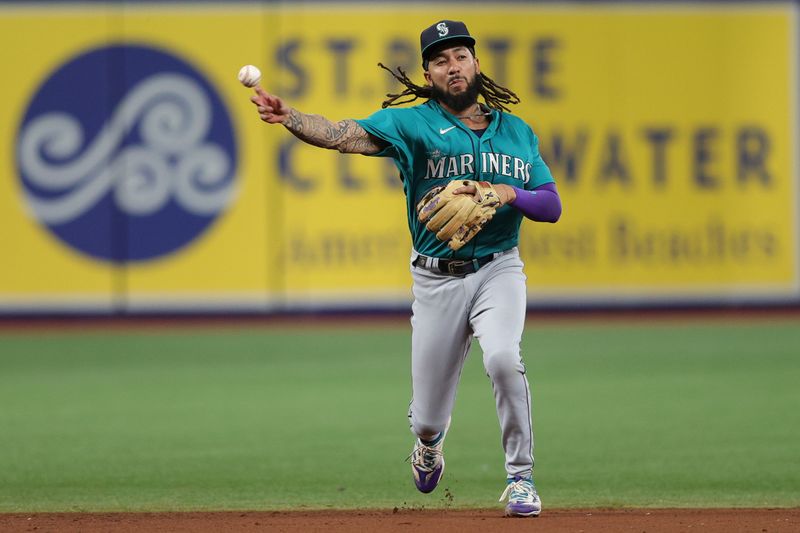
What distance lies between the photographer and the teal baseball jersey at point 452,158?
19.7 ft

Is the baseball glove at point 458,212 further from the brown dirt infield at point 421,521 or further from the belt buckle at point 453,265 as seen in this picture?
the brown dirt infield at point 421,521

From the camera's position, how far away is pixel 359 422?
922cm

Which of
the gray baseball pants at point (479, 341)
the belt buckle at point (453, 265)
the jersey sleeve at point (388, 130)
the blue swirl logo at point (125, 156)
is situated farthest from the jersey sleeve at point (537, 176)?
the blue swirl logo at point (125, 156)

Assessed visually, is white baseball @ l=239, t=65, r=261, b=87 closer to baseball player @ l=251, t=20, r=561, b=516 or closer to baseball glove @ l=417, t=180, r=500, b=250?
baseball player @ l=251, t=20, r=561, b=516

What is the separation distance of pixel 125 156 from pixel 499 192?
10.6 meters

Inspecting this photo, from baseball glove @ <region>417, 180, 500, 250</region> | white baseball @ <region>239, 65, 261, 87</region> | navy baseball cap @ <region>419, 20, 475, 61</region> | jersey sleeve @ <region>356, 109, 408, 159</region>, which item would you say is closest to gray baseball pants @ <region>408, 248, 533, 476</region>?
baseball glove @ <region>417, 180, 500, 250</region>

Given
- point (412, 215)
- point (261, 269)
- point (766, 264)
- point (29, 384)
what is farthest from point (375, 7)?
point (412, 215)

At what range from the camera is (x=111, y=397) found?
10.5 metres

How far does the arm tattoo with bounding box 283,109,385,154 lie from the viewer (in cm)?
579

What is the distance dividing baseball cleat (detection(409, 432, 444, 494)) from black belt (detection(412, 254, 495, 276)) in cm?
77

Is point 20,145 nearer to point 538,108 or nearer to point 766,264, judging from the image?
point 538,108

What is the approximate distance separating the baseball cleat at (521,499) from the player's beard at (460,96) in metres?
1.61

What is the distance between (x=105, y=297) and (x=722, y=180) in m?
7.08

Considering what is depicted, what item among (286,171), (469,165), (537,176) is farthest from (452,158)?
(286,171)
